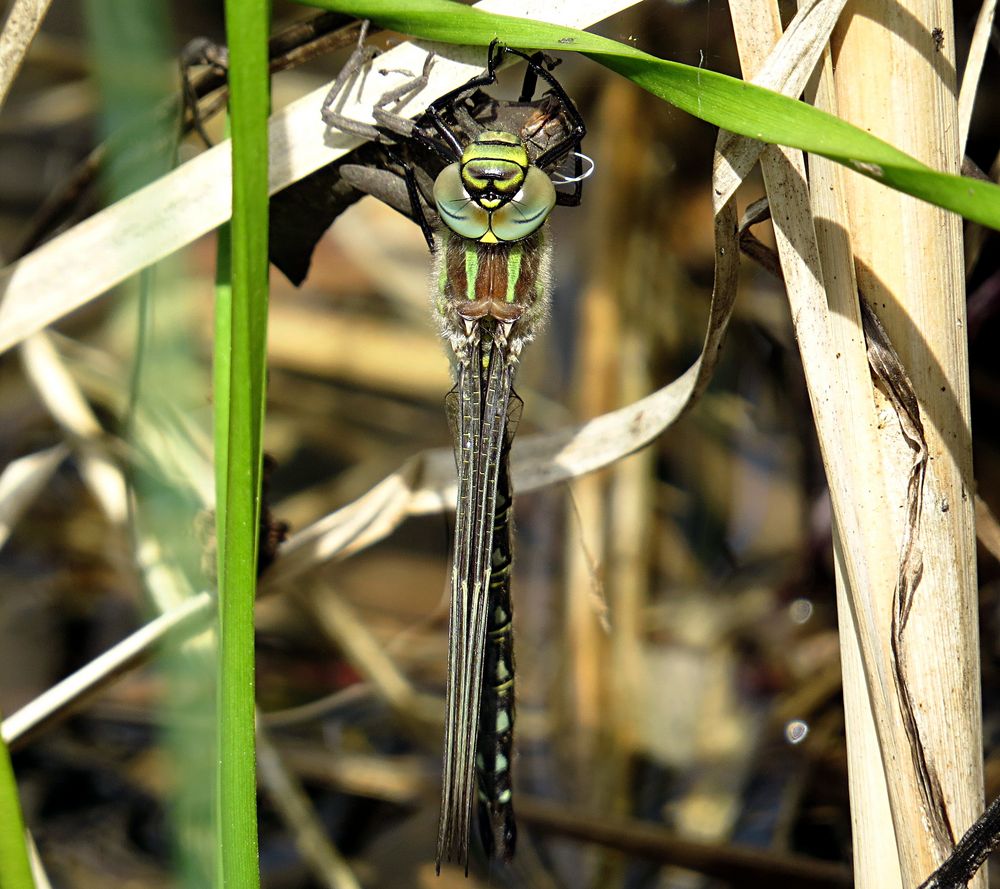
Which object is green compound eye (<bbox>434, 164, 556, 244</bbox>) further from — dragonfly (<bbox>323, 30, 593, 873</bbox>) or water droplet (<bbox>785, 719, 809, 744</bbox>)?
water droplet (<bbox>785, 719, 809, 744</bbox>)

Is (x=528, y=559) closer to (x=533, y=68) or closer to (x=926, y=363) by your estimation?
(x=533, y=68)

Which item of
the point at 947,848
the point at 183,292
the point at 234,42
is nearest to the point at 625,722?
the point at 947,848

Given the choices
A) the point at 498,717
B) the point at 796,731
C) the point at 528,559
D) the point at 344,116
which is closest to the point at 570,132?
the point at 344,116

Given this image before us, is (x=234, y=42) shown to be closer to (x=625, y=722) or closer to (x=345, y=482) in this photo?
(x=625, y=722)

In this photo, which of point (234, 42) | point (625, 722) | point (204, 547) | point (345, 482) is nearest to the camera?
point (234, 42)

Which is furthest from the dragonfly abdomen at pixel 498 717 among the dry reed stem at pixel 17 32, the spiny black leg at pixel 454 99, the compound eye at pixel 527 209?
the dry reed stem at pixel 17 32

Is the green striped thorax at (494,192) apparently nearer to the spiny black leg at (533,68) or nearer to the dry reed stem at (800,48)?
the spiny black leg at (533,68)
